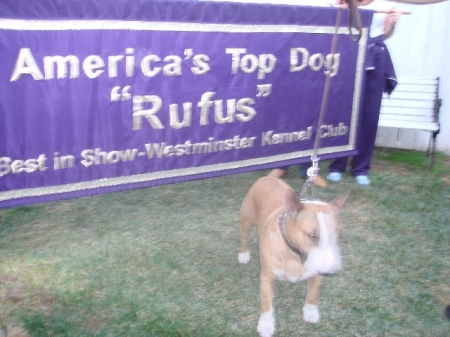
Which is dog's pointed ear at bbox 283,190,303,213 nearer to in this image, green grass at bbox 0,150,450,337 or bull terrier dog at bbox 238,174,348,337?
bull terrier dog at bbox 238,174,348,337

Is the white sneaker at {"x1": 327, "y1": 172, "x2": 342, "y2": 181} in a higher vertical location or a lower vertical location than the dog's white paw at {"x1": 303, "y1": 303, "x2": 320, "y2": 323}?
lower

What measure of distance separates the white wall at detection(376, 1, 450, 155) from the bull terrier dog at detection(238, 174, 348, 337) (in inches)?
153

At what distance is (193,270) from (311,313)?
36.9 inches

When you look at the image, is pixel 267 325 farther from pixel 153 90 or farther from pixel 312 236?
pixel 153 90

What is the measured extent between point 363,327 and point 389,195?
2.24 m

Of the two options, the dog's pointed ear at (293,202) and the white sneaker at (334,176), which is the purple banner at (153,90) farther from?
the white sneaker at (334,176)

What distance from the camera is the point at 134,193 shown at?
486 cm

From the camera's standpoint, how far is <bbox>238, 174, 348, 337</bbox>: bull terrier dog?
6.93 feet

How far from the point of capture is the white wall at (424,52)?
19.5 feet

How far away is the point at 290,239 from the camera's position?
2285 millimetres

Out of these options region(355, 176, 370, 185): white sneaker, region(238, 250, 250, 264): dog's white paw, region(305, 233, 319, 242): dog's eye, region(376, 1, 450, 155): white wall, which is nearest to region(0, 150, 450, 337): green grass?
region(238, 250, 250, 264): dog's white paw

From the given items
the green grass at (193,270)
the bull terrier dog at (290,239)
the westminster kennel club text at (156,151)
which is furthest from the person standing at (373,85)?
the bull terrier dog at (290,239)

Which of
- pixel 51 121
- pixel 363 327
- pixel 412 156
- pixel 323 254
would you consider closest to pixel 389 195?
pixel 412 156

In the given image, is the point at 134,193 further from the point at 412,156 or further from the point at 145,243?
the point at 412,156
